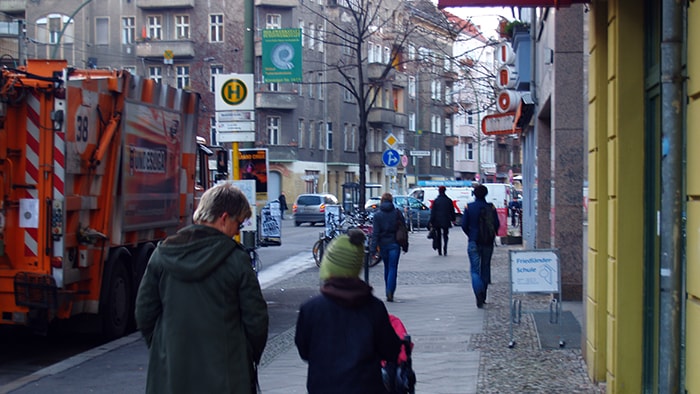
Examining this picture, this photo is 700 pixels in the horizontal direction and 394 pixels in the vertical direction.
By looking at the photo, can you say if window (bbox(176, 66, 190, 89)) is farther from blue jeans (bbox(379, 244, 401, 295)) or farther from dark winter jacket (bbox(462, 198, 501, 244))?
dark winter jacket (bbox(462, 198, 501, 244))

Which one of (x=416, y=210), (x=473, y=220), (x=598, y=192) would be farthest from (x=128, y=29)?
(x=598, y=192)

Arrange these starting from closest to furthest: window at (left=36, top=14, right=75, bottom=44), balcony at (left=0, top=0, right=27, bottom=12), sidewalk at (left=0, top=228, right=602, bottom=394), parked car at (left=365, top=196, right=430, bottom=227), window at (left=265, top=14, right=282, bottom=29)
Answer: sidewalk at (left=0, top=228, right=602, bottom=394), parked car at (left=365, top=196, right=430, bottom=227), window at (left=36, top=14, right=75, bottom=44), balcony at (left=0, top=0, right=27, bottom=12), window at (left=265, top=14, right=282, bottom=29)

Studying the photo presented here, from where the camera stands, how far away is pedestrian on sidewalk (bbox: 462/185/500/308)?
1461cm

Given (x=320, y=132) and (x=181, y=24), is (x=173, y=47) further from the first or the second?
(x=320, y=132)

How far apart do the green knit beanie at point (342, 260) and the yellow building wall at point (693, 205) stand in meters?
1.68

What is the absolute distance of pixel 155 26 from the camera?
2511 inches

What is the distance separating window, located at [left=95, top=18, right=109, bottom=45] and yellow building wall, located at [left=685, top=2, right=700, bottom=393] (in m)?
61.4

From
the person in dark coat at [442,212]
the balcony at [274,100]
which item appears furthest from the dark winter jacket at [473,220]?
the balcony at [274,100]

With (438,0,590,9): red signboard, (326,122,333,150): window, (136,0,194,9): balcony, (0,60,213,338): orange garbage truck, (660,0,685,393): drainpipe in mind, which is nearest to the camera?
(660,0,685,393): drainpipe

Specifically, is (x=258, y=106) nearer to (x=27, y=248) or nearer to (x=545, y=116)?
(x=545, y=116)

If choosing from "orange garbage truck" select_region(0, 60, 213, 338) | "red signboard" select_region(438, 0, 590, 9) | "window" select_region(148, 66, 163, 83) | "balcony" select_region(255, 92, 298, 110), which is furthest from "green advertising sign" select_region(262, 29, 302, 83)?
"window" select_region(148, 66, 163, 83)

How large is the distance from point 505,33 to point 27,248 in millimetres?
14390

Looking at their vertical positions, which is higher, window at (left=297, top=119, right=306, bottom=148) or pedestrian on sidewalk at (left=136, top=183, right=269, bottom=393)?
window at (left=297, top=119, right=306, bottom=148)

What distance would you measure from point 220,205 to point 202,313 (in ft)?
1.82
